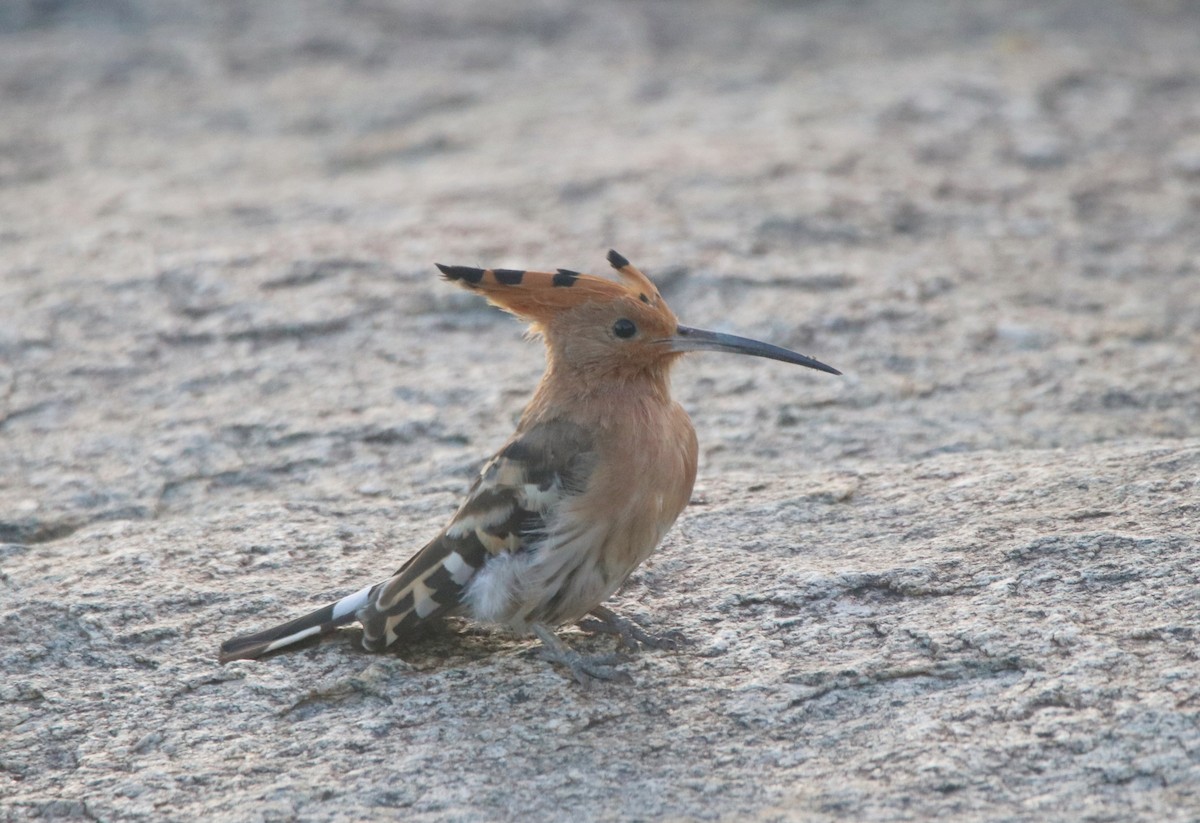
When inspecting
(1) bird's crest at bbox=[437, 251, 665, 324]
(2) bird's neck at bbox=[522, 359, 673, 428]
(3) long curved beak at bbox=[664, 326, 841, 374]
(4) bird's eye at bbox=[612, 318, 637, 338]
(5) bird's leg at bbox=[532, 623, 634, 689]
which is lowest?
(5) bird's leg at bbox=[532, 623, 634, 689]

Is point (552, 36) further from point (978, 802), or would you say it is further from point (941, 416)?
point (978, 802)

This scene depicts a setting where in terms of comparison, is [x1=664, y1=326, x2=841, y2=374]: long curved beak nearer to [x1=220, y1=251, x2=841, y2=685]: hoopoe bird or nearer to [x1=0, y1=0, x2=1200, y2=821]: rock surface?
[x1=220, y1=251, x2=841, y2=685]: hoopoe bird

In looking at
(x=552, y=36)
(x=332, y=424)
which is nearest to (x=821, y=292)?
(x=332, y=424)

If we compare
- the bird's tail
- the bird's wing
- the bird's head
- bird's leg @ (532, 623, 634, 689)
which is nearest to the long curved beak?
the bird's head

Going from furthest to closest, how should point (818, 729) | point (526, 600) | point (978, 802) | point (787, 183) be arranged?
point (787, 183) → point (526, 600) → point (818, 729) → point (978, 802)

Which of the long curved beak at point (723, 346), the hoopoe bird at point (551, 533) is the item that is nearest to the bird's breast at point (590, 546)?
the hoopoe bird at point (551, 533)

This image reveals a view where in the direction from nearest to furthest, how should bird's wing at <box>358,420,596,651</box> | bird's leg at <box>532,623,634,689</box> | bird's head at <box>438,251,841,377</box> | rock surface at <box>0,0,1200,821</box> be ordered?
rock surface at <box>0,0,1200,821</box>, bird's leg at <box>532,623,634,689</box>, bird's wing at <box>358,420,596,651</box>, bird's head at <box>438,251,841,377</box>

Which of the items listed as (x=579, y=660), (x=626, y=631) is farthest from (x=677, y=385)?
(x=579, y=660)
